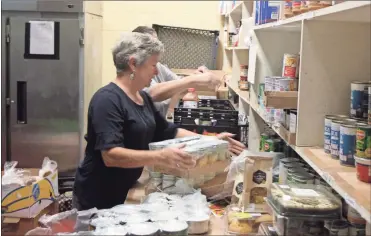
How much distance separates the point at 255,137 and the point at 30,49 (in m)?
2.61

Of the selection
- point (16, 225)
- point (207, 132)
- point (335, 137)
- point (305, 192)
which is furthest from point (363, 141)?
point (16, 225)

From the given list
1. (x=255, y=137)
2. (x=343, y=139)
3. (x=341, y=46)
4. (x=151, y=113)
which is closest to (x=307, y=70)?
(x=341, y=46)

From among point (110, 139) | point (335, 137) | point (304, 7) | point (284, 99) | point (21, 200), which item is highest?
point (304, 7)

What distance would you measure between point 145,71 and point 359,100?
46.8 inches

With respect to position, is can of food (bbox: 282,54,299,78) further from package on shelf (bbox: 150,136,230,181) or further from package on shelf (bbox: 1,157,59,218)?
package on shelf (bbox: 1,157,59,218)

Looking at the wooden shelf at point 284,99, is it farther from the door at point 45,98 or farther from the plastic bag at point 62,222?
the door at point 45,98

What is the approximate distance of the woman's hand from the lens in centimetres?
211

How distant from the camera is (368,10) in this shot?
1326 millimetres

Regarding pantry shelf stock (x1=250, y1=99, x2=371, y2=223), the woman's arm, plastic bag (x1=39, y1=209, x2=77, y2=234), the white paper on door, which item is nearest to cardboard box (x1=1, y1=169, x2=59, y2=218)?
the white paper on door

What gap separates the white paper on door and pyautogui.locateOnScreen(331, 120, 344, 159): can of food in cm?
359

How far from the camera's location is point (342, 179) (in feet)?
4.41

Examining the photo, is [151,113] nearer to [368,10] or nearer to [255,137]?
[255,137]

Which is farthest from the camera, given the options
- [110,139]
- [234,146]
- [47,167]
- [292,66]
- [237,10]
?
[237,10]

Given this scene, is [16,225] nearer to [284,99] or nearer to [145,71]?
[145,71]
